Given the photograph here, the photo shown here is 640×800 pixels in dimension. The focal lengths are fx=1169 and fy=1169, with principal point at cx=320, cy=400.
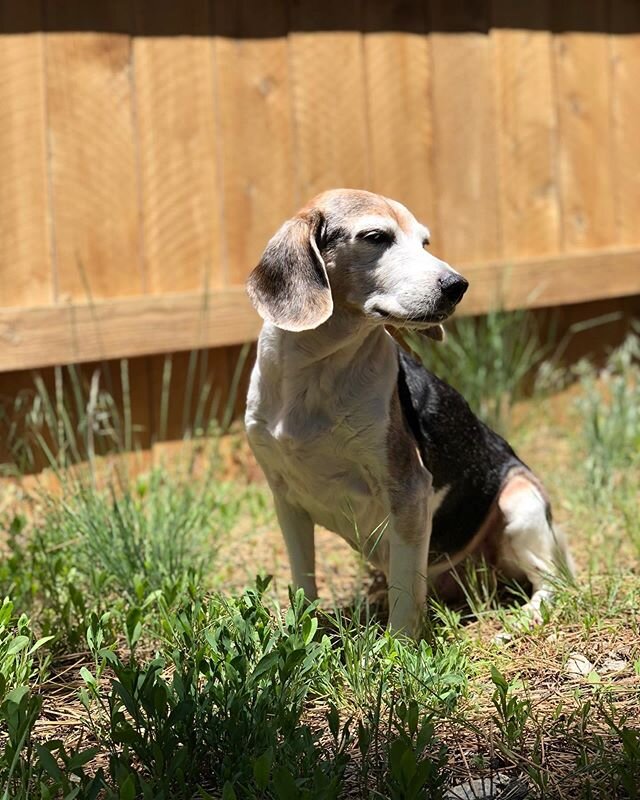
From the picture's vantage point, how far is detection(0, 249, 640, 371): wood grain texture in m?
4.79

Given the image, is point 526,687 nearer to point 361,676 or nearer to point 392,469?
point 361,676

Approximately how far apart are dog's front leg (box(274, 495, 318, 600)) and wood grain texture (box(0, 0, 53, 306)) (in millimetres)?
1846

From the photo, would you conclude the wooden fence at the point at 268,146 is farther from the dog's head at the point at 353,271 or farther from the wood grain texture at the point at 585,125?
the dog's head at the point at 353,271

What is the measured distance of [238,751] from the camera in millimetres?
2557

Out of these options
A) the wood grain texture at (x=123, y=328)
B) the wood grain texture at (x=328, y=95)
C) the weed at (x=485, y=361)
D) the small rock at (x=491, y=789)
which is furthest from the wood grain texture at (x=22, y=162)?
the small rock at (x=491, y=789)

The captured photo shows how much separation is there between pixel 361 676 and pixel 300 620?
0.68 feet

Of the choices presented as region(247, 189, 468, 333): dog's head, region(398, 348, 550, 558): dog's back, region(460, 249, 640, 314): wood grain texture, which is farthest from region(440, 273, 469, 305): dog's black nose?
region(460, 249, 640, 314): wood grain texture

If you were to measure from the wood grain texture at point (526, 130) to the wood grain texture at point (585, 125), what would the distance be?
0.32ft

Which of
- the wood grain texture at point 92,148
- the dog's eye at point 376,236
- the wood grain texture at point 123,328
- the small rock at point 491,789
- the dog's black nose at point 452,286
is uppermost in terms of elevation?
the wood grain texture at point 92,148

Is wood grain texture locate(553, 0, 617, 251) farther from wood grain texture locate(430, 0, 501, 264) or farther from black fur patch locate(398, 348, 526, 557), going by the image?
black fur patch locate(398, 348, 526, 557)

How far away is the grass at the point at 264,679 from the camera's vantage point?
248cm

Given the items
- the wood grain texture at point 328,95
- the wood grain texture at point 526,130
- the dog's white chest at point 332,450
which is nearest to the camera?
the dog's white chest at point 332,450

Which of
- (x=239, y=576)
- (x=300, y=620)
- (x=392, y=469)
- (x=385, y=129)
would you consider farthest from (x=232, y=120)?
(x=300, y=620)

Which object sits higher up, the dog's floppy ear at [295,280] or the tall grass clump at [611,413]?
the dog's floppy ear at [295,280]
